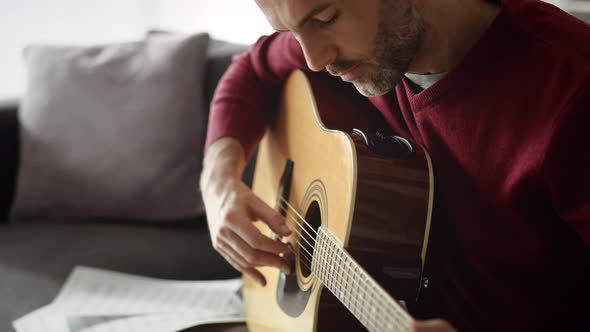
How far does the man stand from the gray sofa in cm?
56

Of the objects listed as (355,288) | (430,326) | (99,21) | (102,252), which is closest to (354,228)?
(355,288)

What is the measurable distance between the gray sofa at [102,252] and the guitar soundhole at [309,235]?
57 centimetres

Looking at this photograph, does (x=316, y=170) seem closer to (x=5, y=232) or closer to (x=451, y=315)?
(x=451, y=315)

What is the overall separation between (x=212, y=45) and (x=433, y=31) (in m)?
1.05

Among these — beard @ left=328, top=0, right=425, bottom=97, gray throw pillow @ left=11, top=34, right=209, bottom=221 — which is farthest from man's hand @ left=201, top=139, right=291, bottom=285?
gray throw pillow @ left=11, top=34, right=209, bottom=221

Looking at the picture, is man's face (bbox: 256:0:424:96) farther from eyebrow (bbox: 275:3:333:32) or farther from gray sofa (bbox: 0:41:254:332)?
gray sofa (bbox: 0:41:254:332)

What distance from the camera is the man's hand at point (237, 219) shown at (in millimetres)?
968

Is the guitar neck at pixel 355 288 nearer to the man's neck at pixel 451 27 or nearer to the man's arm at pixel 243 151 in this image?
the man's arm at pixel 243 151

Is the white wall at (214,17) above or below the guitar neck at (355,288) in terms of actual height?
below

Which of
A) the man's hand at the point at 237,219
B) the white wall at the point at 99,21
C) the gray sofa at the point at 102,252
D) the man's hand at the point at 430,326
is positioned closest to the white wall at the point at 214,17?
the white wall at the point at 99,21

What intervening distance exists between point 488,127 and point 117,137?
1.13m

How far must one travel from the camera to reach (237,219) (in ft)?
3.34

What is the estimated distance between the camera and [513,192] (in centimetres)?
75

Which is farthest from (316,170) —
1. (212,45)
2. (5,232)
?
(5,232)
